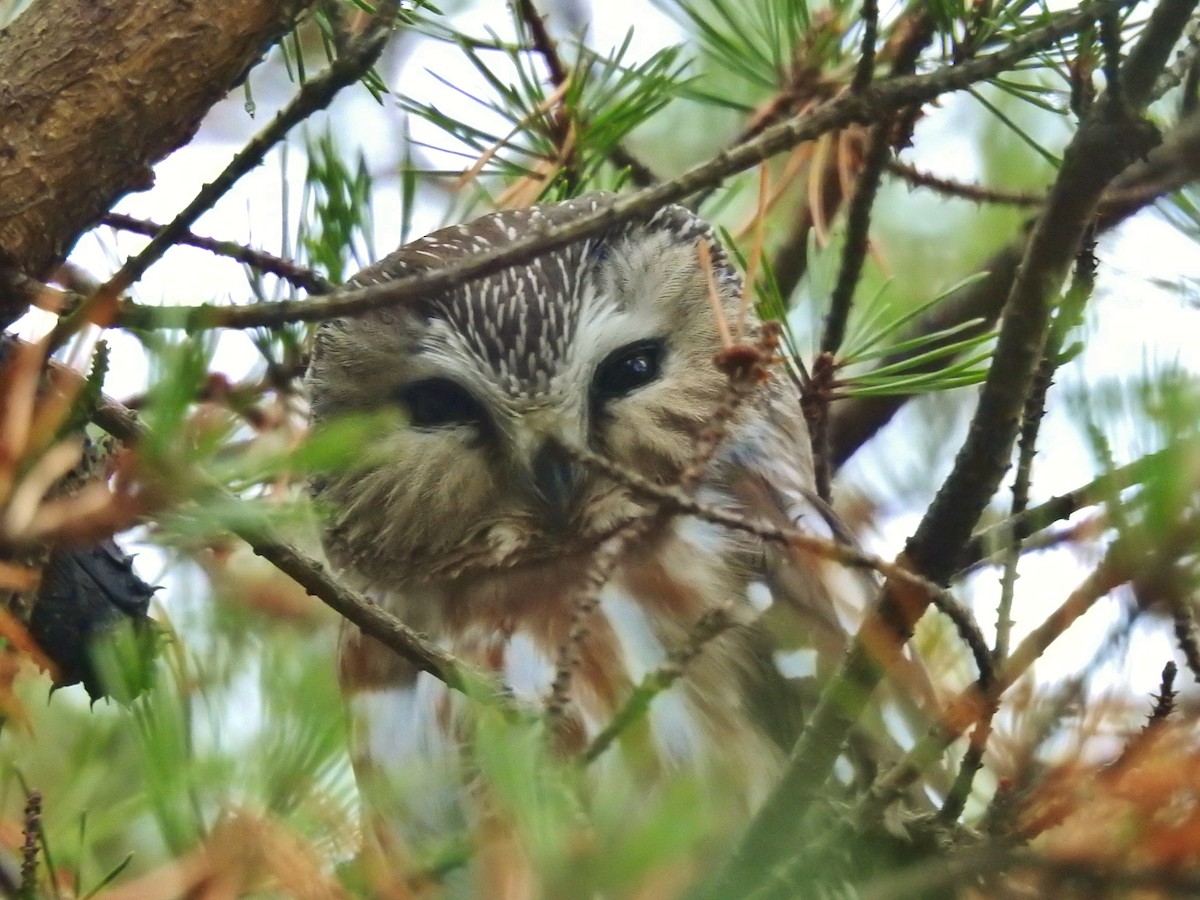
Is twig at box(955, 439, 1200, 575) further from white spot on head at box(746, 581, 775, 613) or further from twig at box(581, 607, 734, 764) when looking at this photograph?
white spot on head at box(746, 581, 775, 613)

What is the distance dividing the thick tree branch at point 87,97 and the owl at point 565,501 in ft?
2.26

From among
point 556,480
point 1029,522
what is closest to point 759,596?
point 556,480

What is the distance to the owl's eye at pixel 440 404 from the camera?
8.45 ft

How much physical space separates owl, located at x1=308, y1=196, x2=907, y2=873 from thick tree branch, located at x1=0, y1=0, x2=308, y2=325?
69cm

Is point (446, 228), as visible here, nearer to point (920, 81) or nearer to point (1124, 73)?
point (920, 81)

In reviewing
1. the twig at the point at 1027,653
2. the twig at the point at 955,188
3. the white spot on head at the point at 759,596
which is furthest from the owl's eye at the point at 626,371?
the twig at the point at 1027,653

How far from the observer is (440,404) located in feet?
8.61

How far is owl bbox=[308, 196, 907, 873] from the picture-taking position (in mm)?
2289

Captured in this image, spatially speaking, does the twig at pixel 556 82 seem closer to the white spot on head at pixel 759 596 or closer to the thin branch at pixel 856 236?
the thin branch at pixel 856 236

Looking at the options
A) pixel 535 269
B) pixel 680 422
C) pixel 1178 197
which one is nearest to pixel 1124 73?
pixel 1178 197

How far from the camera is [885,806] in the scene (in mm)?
1307

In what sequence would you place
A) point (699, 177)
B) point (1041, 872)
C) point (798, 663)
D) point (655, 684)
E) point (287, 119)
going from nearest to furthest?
point (1041, 872) → point (655, 684) → point (699, 177) → point (287, 119) → point (798, 663)

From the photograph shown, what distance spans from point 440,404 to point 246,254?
69cm

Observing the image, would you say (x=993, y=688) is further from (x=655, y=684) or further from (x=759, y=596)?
(x=759, y=596)
